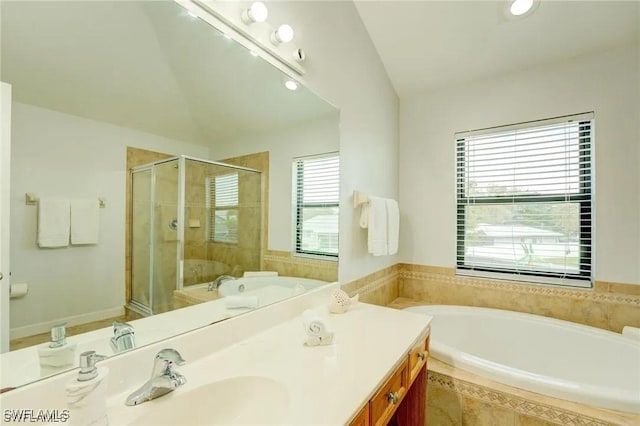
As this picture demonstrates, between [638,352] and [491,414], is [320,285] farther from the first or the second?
[638,352]

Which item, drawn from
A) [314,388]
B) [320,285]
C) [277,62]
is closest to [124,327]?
[314,388]

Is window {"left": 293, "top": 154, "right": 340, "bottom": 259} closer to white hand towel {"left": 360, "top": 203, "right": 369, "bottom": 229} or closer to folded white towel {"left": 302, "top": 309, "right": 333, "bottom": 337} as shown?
white hand towel {"left": 360, "top": 203, "right": 369, "bottom": 229}

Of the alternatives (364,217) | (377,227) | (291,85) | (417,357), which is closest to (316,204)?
(364,217)

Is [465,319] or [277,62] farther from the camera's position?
[465,319]

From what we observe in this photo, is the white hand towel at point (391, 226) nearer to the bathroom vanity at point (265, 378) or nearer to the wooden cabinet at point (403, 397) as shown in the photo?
the wooden cabinet at point (403, 397)

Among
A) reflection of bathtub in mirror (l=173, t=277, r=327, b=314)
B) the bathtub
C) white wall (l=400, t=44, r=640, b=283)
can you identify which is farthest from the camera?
white wall (l=400, t=44, r=640, b=283)

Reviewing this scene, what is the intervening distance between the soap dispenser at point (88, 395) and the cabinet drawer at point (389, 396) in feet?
2.18

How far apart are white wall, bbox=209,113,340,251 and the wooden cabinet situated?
0.77 meters

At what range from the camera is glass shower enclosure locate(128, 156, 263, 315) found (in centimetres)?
86

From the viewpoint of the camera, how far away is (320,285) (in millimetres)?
1605

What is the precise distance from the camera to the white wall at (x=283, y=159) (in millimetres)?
1377

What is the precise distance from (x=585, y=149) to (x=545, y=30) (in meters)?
0.88

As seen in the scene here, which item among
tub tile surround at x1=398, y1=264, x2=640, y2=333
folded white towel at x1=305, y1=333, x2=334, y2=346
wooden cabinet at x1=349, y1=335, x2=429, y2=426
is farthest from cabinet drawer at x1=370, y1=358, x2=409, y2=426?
tub tile surround at x1=398, y1=264, x2=640, y2=333

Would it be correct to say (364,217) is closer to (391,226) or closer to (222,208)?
(391,226)
